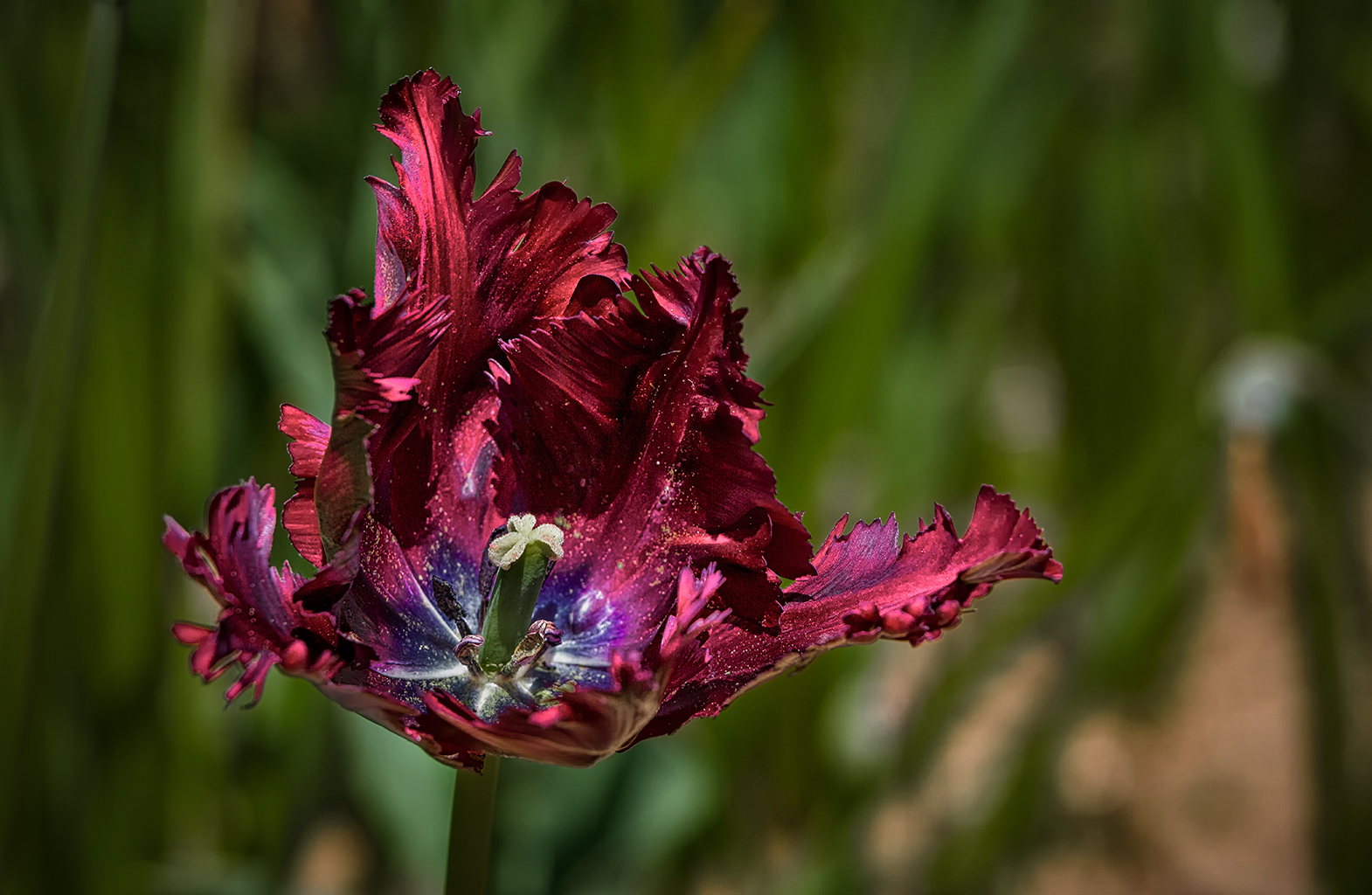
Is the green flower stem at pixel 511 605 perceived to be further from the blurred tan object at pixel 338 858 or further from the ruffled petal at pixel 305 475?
the blurred tan object at pixel 338 858

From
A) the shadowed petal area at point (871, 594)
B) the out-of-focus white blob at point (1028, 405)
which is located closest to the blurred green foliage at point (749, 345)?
the shadowed petal area at point (871, 594)

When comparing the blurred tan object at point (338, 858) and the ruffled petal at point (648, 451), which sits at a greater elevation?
the ruffled petal at point (648, 451)

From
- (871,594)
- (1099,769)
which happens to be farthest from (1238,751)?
(871,594)

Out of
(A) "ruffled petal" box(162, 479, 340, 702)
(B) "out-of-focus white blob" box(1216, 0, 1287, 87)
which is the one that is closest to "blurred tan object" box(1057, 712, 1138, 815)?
(B) "out-of-focus white blob" box(1216, 0, 1287, 87)

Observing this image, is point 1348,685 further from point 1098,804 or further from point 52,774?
point 52,774

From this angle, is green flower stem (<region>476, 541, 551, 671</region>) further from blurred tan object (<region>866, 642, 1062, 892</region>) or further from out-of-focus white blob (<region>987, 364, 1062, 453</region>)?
out-of-focus white blob (<region>987, 364, 1062, 453</region>)

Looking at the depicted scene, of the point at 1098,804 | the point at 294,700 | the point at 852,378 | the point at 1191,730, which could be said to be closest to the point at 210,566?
the point at 294,700
